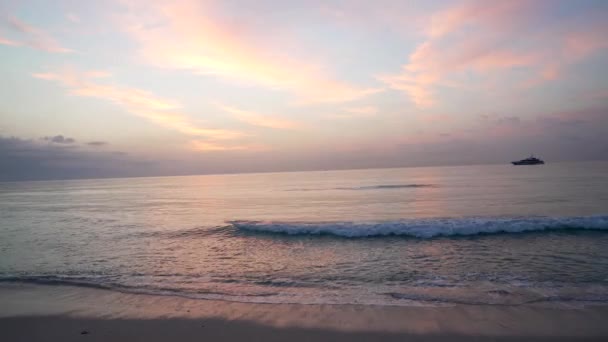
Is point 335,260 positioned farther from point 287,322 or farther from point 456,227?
point 456,227

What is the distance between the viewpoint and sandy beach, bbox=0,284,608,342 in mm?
6641

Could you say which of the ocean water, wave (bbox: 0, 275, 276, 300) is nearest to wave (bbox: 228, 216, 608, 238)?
the ocean water

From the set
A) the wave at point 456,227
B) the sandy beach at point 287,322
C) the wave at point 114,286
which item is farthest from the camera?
the wave at point 456,227

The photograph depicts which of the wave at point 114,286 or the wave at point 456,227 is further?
the wave at point 456,227

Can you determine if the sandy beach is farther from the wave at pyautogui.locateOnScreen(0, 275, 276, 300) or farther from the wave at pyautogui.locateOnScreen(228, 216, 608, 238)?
the wave at pyautogui.locateOnScreen(228, 216, 608, 238)

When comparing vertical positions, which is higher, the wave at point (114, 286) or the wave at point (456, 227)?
the wave at point (456, 227)

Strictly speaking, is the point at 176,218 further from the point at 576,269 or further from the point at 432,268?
the point at 576,269

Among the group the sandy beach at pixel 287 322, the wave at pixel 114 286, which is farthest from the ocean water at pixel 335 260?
the sandy beach at pixel 287 322

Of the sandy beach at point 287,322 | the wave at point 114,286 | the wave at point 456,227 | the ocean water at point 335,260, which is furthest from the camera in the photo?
the wave at point 456,227

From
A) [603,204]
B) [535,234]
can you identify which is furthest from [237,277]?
[603,204]

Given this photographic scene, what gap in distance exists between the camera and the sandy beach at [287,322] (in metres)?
6.64

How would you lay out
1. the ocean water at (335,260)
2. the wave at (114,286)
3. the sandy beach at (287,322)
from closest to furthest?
the sandy beach at (287,322)
the ocean water at (335,260)
the wave at (114,286)

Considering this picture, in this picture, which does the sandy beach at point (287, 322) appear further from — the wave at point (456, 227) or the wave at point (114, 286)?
the wave at point (456, 227)

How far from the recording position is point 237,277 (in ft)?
37.1
